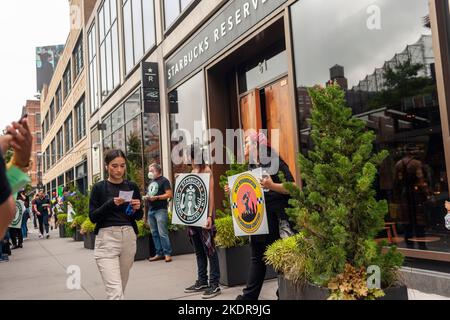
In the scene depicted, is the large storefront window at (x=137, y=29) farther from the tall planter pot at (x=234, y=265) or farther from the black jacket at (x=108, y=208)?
the black jacket at (x=108, y=208)

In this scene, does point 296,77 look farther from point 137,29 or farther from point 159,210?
point 137,29

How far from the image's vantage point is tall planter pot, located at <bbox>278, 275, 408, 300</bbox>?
10.3 feet

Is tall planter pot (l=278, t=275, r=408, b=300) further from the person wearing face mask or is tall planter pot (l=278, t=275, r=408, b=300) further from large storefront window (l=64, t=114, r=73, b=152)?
large storefront window (l=64, t=114, r=73, b=152)

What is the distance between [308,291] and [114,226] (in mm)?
1944

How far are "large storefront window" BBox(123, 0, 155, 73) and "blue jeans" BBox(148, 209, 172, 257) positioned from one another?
6.53m

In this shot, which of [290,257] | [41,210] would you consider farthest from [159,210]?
[41,210]

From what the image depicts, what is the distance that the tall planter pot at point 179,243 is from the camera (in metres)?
9.04

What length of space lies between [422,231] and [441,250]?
0.34 m

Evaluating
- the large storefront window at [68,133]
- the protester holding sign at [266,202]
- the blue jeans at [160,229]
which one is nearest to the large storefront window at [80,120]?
the large storefront window at [68,133]

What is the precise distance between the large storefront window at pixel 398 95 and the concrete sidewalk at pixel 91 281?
0.92 m

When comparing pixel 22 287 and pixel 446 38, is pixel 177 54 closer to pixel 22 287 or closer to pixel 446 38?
pixel 22 287

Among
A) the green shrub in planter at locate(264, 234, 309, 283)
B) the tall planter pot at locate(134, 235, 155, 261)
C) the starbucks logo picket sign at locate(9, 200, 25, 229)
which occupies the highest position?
the starbucks logo picket sign at locate(9, 200, 25, 229)

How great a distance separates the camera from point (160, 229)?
8.07 m

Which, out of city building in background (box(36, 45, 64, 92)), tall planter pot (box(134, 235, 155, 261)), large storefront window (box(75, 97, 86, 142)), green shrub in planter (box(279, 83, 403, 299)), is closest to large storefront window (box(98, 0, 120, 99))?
large storefront window (box(75, 97, 86, 142))
